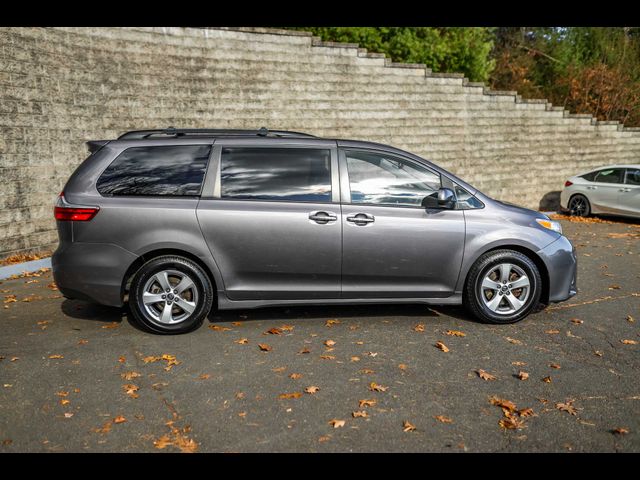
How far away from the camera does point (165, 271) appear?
5.68m

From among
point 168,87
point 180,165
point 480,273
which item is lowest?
point 480,273

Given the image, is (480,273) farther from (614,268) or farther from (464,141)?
(464,141)

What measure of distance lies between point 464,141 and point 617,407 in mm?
12143

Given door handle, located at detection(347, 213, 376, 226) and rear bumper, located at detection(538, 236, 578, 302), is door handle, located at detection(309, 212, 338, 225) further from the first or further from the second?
rear bumper, located at detection(538, 236, 578, 302)

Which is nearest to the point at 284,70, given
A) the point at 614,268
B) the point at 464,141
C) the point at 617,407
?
the point at 464,141

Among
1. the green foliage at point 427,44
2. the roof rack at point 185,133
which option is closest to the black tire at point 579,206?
the green foliage at point 427,44

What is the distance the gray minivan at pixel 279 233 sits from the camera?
568 centimetres

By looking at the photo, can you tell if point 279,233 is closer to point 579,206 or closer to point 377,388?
point 377,388

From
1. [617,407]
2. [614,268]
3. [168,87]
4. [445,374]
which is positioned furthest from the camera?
[168,87]

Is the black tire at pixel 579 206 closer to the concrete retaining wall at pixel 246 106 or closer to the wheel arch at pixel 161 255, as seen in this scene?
the concrete retaining wall at pixel 246 106

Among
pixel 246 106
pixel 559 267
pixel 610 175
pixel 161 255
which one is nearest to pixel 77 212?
pixel 161 255

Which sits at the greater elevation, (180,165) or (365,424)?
(180,165)

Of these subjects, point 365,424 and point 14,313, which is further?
point 14,313
